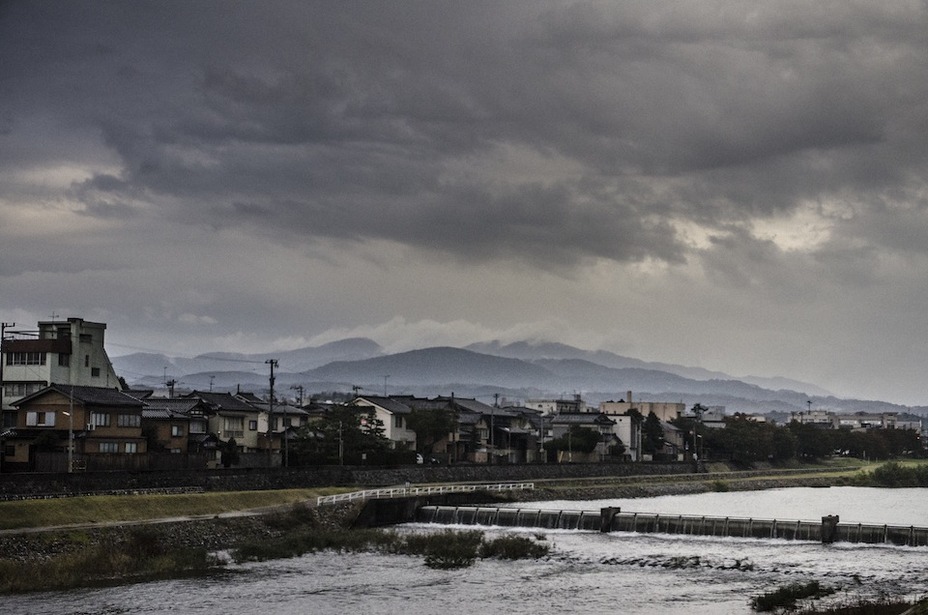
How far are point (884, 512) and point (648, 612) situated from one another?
172ft

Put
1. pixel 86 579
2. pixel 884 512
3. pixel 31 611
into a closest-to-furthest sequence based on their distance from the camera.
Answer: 1. pixel 31 611
2. pixel 86 579
3. pixel 884 512

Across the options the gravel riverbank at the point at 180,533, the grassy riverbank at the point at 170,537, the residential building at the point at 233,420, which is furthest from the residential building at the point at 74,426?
the residential building at the point at 233,420

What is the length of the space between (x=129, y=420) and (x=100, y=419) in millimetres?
2705

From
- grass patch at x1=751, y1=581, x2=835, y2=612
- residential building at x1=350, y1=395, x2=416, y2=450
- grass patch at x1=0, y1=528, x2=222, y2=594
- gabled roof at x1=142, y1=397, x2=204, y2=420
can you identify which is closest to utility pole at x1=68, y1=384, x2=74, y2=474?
gabled roof at x1=142, y1=397, x2=204, y2=420

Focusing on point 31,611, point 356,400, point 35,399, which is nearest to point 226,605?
point 31,611

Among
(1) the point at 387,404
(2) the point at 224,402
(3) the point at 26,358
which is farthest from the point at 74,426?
(1) the point at 387,404

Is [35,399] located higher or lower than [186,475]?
higher

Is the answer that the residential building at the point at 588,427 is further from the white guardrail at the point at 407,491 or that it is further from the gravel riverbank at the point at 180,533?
the gravel riverbank at the point at 180,533

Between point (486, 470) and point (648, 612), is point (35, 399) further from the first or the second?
point (648, 612)

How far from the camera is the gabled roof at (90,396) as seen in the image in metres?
72.6

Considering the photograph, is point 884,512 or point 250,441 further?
point 250,441

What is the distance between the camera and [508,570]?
5156 centimetres

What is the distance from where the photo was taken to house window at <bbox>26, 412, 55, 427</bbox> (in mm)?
73438

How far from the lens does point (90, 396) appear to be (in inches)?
2918
